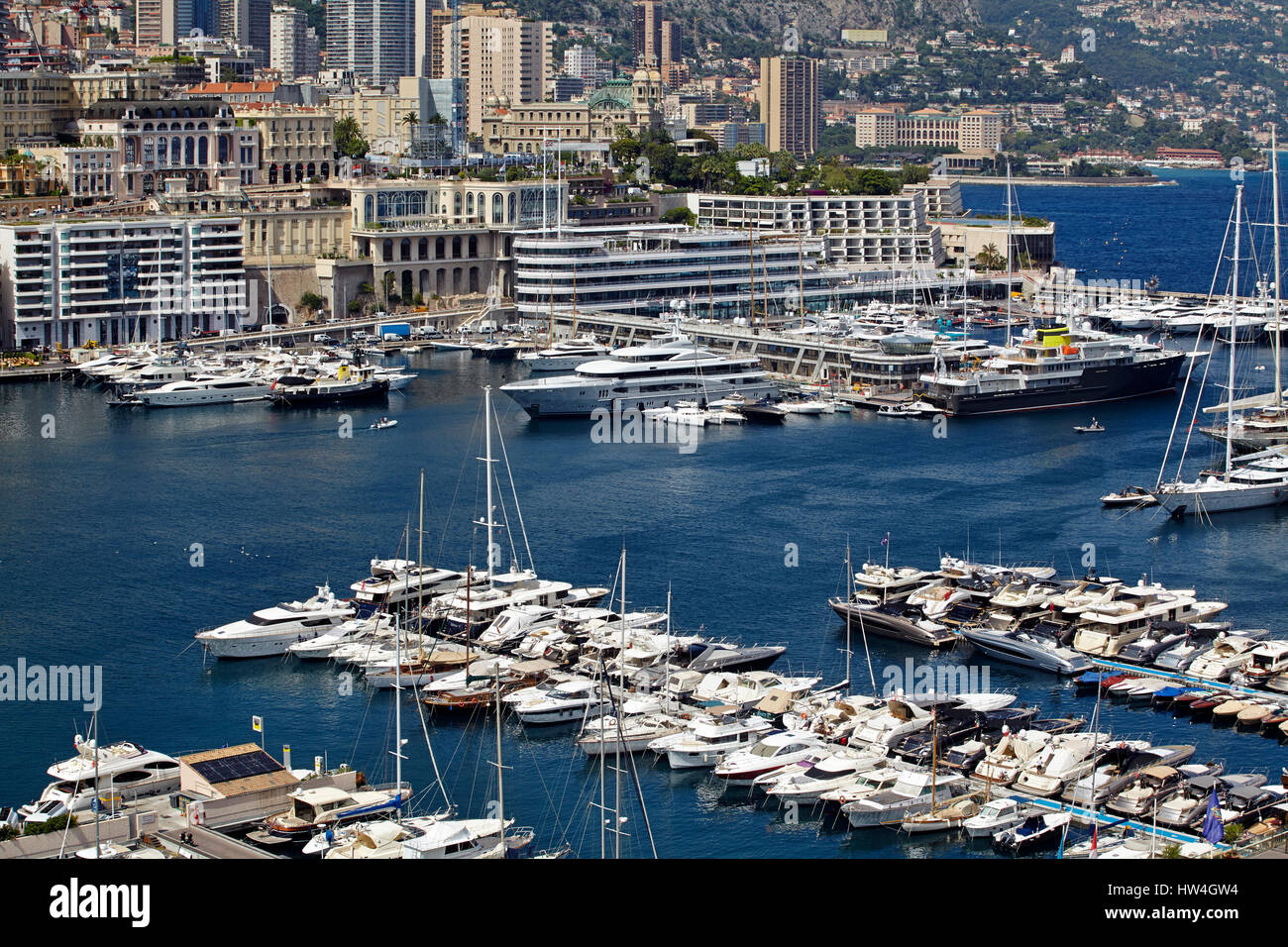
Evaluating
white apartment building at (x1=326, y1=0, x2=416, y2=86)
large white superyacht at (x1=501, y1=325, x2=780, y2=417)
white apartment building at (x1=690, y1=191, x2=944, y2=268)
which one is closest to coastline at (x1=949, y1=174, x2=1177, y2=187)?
white apartment building at (x1=326, y1=0, x2=416, y2=86)

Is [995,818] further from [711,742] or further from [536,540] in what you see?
[536,540]

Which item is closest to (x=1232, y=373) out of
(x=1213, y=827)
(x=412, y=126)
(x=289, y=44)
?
(x=1213, y=827)

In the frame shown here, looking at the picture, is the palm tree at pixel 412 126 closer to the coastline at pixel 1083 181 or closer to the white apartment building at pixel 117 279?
the white apartment building at pixel 117 279

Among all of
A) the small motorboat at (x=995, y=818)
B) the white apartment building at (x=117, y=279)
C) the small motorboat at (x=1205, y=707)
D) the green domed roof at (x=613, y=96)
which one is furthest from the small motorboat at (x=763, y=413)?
the green domed roof at (x=613, y=96)

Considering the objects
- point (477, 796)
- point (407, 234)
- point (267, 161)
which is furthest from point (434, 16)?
point (477, 796)

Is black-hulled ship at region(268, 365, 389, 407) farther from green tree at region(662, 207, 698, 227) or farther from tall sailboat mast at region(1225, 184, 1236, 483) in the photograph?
green tree at region(662, 207, 698, 227)

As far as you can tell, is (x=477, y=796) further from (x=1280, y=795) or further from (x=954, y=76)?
(x=954, y=76)
